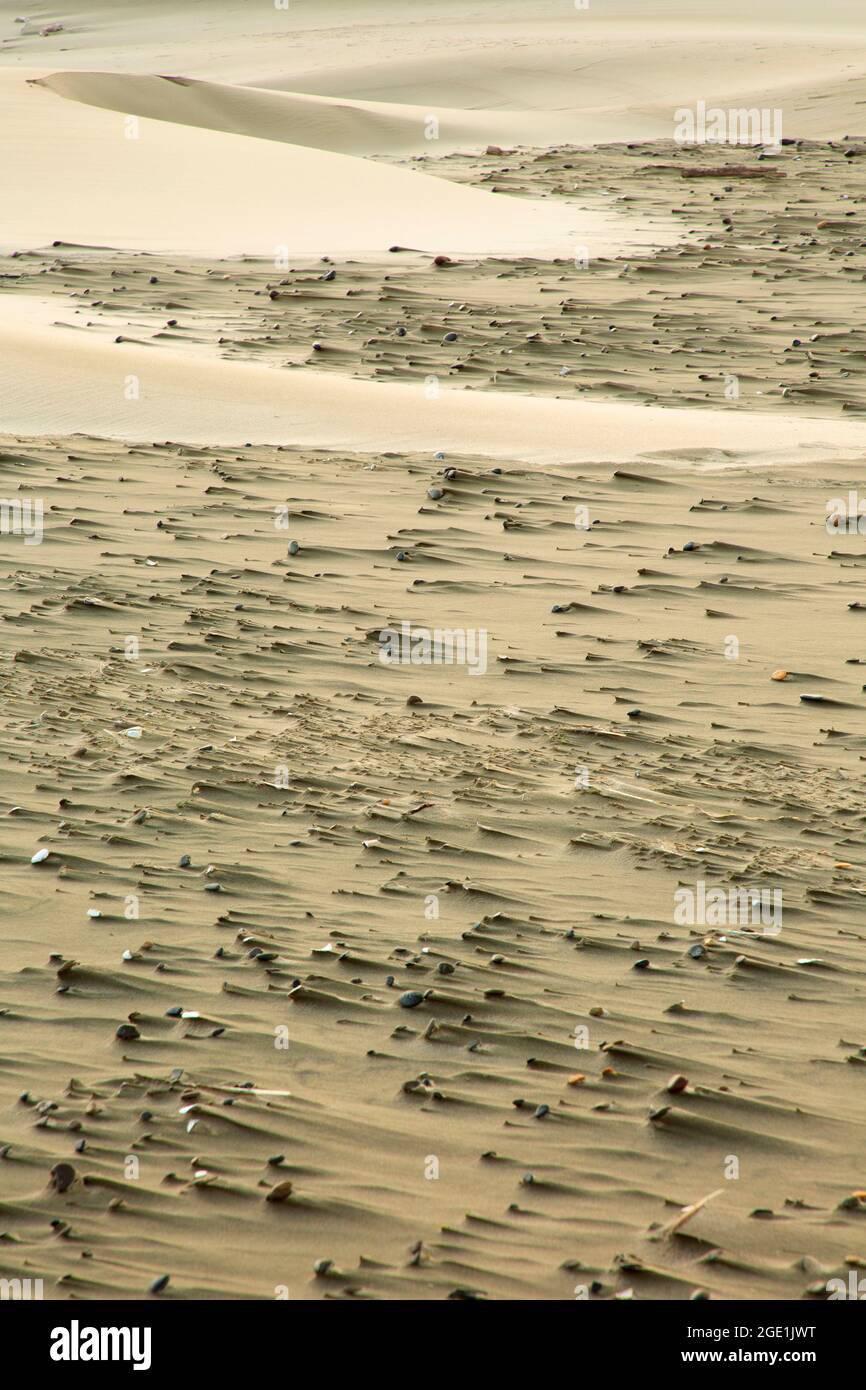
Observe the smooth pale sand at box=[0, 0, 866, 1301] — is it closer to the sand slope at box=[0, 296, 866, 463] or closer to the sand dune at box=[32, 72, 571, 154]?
the sand slope at box=[0, 296, 866, 463]

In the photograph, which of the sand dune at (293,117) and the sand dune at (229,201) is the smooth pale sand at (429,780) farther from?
the sand dune at (293,117)

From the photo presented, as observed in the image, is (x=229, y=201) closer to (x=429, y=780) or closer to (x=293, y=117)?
(x=293, y=117)

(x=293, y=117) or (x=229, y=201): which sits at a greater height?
(x=293, y=117)

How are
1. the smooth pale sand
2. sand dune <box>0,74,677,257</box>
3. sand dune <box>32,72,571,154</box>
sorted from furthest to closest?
sand dune <box>32,72,571,154</box> → sand dune <box>0,74,677,257</box> → the smooth pale sand

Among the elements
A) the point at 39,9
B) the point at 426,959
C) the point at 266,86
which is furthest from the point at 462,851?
the point at 39,9

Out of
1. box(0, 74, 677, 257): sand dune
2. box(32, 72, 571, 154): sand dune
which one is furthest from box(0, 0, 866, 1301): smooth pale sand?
box(32, 72, 571, 154): sand dune

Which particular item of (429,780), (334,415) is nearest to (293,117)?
(334,415)

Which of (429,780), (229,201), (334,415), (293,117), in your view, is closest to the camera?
(429,780)

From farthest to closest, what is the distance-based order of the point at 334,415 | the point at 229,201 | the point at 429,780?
the point at 229,201 < the point at 334,415 < the point at 429,780

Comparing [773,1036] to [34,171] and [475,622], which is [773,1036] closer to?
[475,622]
